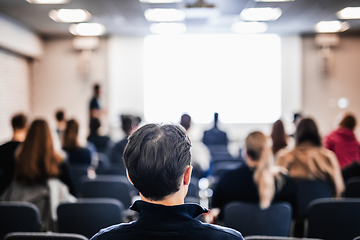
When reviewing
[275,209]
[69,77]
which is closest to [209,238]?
[275,209]

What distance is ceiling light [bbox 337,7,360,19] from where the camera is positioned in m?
7.67

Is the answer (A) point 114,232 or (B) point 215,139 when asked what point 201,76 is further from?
(A) point 114,232

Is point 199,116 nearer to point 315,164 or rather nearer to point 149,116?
point 149,116

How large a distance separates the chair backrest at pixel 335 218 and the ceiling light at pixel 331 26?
7738 mm

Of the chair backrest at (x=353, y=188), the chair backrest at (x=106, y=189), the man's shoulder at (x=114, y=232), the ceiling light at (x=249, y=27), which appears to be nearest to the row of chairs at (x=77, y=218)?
the chair backrest at (x=106, y=189)

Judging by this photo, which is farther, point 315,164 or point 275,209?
point 315,164

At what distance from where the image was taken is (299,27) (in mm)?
9461

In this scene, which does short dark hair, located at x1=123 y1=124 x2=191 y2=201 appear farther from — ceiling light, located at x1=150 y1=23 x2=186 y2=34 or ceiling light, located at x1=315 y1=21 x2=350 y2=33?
ceiling light, located at x1=315 y1=21 x2=350 y2=33

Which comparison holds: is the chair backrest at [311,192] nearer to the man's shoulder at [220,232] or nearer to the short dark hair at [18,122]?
the man's shoulder at [220,232]

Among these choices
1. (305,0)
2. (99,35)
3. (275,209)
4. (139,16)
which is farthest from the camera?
(99,35)

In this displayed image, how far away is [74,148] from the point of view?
450 cm

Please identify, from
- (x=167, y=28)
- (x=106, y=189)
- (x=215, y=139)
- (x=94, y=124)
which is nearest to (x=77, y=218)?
(x=106, y=189)

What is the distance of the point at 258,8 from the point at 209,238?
7.22 meters

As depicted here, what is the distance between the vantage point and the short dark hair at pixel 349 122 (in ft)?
13.6
